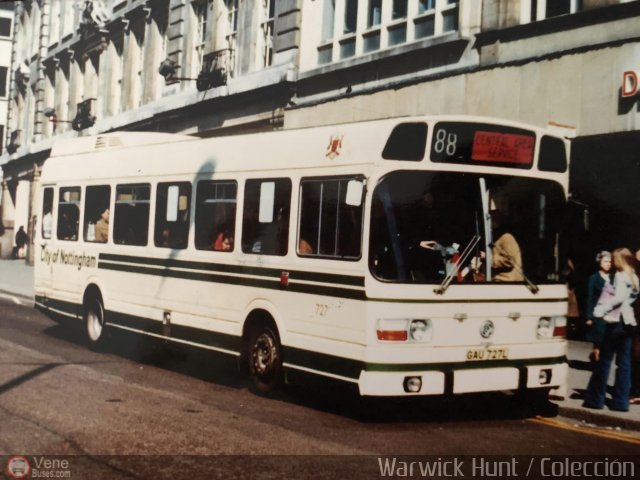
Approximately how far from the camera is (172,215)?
484 inches

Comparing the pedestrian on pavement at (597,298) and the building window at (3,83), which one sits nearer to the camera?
the pedestrian on pavement at (597,298)

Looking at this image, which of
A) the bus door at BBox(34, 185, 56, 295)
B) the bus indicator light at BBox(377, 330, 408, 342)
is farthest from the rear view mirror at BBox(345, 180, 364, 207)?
the bus door at BBox(34, 185, 56, 295)

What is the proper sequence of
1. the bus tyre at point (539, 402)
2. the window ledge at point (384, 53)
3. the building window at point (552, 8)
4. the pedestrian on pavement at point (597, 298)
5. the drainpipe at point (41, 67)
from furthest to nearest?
the drainpipe at point (41, 67), the window ledge at point (384, 53), the building window at point (552, 8), the pedestrian on pavement at point (597, 298), the bus tyre at point (539, 402)

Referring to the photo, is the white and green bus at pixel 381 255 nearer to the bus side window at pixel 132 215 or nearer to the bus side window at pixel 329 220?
the bus side window at pixel 329 220

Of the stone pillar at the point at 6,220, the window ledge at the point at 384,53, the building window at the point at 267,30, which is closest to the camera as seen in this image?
the window ledge at the point at 384,53

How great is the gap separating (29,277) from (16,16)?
2085 cm

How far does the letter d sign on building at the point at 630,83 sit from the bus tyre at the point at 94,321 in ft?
27.0

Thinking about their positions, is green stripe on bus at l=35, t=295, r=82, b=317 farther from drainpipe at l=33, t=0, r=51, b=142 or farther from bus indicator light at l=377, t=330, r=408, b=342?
drainpipe at l=33, t=0, r=51, b=142

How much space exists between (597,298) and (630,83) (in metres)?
5.14

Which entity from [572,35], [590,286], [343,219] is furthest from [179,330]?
[572,35]

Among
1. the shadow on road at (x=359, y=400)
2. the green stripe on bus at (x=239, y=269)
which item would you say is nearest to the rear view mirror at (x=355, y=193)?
the green stripe on bus at (x=239, y=269)

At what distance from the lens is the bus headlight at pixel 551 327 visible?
9.78 metres

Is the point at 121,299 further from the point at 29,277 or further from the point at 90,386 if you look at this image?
the point at 29,277

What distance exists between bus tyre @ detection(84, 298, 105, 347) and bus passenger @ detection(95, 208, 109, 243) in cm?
93
